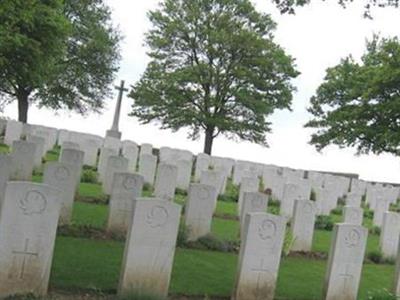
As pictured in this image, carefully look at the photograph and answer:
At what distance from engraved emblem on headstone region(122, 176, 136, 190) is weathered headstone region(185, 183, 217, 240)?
1.08 meters

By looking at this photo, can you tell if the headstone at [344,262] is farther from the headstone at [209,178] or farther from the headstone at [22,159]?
the headstone at [22,159]

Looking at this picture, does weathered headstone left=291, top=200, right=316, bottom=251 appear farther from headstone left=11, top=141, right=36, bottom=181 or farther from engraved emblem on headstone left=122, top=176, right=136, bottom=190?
headstone left=11, top=141, right=36, bottom=181

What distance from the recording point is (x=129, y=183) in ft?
33.8

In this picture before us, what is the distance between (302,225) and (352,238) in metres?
3.56

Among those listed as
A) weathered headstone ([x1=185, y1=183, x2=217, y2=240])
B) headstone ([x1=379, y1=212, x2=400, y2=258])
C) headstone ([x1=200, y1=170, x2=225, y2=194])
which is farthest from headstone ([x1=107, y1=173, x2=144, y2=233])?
headstone ([x1=379, y1=212, x2=400, y2=258])

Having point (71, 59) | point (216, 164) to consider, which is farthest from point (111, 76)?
point (216, 164)

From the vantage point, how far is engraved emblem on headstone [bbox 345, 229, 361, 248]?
8133 millimetres

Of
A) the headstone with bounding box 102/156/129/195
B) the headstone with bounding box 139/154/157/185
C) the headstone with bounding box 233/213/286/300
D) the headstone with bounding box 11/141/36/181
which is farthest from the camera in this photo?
the headstone with bounding box 139/154/157/185

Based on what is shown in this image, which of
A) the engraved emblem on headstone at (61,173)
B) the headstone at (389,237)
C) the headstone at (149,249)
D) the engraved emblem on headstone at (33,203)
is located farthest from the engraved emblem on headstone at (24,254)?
the headstone at (389,237)

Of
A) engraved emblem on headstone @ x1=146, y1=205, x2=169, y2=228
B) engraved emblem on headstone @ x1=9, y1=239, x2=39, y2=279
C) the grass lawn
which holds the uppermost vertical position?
engraved emblem on headstone @ x1=146, y1=205, x2=169, y2=228

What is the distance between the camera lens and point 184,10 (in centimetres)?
4062

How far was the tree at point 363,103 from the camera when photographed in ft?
117

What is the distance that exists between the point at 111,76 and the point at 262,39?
10.1 m

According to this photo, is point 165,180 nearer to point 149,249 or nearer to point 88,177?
point 88,177
